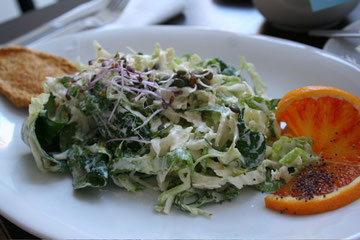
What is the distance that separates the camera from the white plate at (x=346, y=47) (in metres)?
2.44

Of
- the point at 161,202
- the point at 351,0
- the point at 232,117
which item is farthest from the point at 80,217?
the point at 351,0

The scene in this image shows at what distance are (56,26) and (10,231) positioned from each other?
236 centimetres

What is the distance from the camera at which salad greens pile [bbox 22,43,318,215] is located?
1.62 meters

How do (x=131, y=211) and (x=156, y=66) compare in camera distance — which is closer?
(x=131, y=211)

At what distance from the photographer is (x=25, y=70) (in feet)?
7.79

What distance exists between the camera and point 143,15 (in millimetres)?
3500

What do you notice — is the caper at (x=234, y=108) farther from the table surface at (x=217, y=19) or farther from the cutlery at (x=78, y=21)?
the cutlery at (x=78, y=21)

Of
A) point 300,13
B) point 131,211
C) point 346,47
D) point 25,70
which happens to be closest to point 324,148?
point 131,211

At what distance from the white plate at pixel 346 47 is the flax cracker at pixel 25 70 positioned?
6.17 feet

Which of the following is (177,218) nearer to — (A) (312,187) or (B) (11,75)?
(A) (312,187)

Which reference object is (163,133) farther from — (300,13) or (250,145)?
(300,13)

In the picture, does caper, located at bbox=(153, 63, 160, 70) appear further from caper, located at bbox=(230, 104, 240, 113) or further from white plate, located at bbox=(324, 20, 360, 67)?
A: white plate, located at bbox=(324, 20, 360, 67)

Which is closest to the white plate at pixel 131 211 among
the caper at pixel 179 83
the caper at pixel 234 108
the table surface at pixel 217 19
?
the caper at pixel 234 108

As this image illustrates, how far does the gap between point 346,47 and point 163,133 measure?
64.7 inches
